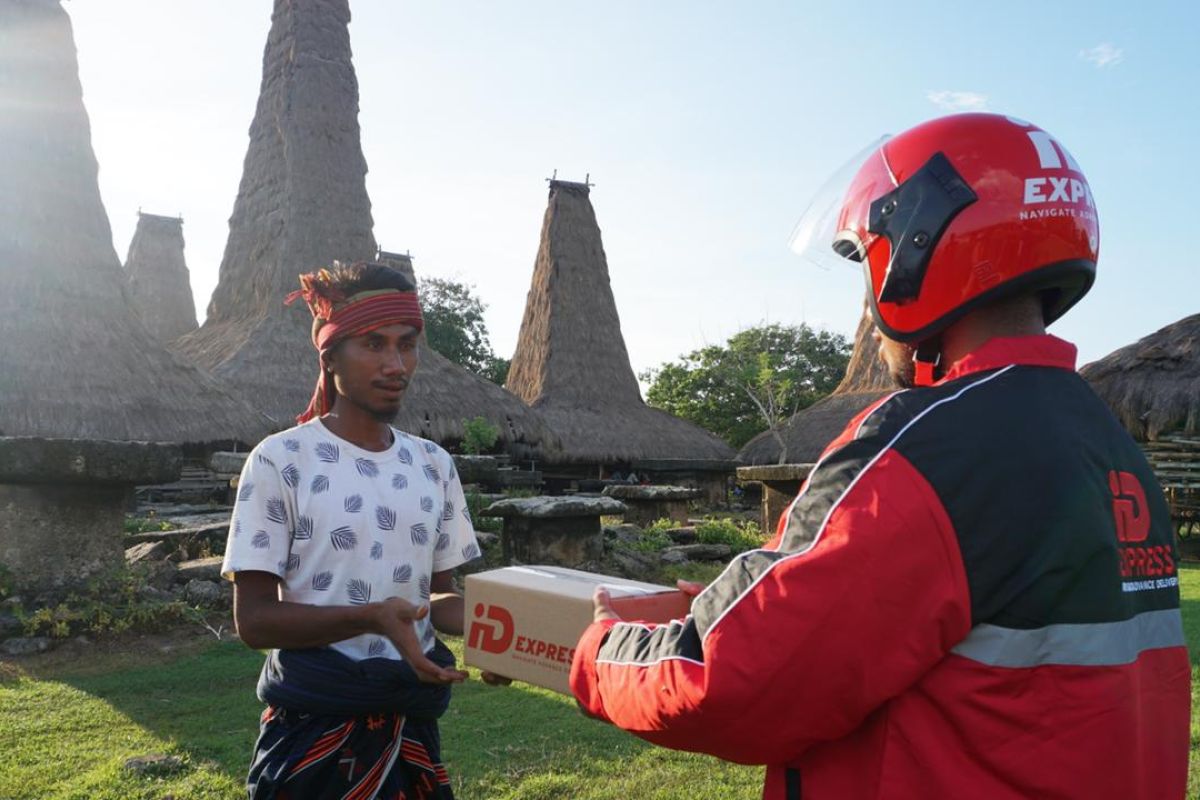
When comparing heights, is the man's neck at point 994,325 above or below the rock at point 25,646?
above

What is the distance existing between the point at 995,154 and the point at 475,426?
1607 cm

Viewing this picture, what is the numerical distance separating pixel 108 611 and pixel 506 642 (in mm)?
5564

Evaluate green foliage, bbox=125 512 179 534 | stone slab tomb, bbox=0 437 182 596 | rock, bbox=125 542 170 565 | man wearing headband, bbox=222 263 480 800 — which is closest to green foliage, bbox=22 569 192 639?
stone slab tomb, bbox=0 437 182 596

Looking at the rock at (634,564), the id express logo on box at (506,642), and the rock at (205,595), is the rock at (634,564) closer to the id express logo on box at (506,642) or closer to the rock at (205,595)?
the rock at (205,595)

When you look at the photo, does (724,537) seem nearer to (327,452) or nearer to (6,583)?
(6,583)

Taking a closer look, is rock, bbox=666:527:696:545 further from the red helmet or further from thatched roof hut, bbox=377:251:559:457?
the red helmet

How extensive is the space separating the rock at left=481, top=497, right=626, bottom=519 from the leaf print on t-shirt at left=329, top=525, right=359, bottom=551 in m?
6.43

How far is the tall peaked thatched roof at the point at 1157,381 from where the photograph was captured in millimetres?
15280

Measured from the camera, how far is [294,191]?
56.8 feet

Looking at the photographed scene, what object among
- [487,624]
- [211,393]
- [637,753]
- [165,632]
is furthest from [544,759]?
[211,393]

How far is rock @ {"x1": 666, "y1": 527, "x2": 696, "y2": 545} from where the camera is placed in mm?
11219

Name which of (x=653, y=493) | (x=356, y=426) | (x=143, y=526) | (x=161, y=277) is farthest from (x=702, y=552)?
(x=161, y=277)

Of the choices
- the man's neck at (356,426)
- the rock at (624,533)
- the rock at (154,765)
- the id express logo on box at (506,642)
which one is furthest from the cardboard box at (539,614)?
the rock at (624,533)

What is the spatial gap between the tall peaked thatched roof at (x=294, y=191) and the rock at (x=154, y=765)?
43.2 ft
